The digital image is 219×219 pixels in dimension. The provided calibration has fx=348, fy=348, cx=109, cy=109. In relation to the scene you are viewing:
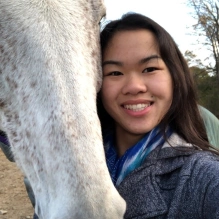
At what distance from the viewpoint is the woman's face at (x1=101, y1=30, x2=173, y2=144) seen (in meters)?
2.00

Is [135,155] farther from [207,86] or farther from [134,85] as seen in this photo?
[207,86]

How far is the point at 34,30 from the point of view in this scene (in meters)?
1.83

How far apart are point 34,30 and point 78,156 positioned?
73 centimetres

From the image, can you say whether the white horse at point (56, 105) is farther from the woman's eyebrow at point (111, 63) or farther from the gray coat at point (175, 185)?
the gray coat at point (175, 185)

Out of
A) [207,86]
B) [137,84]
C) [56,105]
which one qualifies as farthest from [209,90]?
[56,105]

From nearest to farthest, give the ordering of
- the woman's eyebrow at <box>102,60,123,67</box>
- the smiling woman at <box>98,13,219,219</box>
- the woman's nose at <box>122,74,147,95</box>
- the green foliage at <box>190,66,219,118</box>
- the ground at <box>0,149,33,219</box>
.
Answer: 1. the smiling woman at <box>98,13,219,219</box>
2. the woman's nose at <box>122,74,147,95</box>
3. the woman's eyebrow at <box>102,60,123,67</box>
4. the ground at <box>0,149,33,219</box>
5. the green foliage at <box>190,66,219,118</box>

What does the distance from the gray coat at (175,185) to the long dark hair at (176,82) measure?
0.12 metres

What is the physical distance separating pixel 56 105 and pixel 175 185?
0.74 meters

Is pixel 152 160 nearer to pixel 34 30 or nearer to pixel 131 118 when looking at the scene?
pixel 131 118

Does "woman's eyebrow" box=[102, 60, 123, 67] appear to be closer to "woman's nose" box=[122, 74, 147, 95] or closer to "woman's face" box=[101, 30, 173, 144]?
"woman's face" box=[101, 30, 173, 144]

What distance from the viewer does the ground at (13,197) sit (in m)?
6.81

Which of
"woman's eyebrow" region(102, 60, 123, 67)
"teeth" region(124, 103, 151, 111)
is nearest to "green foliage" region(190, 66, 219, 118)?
"woman's eyebrow" region(102, 60, 123, 67)

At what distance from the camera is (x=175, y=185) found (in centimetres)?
181

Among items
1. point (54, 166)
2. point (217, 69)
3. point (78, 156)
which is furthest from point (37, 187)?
point (217, 69)
